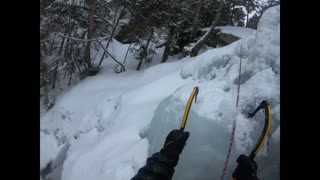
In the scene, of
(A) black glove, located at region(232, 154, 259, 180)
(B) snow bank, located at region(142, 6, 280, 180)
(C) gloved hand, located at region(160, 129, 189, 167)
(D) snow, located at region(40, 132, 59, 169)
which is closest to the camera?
(A) black glove, located at region(232, 154, 259, 180)

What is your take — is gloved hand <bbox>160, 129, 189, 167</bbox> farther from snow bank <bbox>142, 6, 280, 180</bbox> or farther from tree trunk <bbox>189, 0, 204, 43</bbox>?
tree trunk <bbox>189, 0, 204, 43</bbox>

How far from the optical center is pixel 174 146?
2.23m

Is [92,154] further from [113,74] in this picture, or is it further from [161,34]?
[161,34]

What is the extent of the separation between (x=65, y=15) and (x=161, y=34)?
418 centimetres

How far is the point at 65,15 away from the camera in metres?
13.6

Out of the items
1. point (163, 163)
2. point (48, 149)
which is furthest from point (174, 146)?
point (48, 149)

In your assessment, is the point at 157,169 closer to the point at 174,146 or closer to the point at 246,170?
the point at 174,146

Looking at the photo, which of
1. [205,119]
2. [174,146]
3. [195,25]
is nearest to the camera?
[174,146]

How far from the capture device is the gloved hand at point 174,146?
7.14 feet

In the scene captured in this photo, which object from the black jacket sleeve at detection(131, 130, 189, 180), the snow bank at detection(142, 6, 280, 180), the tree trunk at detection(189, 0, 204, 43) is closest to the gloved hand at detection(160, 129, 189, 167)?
the black jacket sleeve at detection(131, 130, 189, 180)

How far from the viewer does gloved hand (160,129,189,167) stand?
85.7 inches

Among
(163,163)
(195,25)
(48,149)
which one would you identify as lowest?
(48,149)
